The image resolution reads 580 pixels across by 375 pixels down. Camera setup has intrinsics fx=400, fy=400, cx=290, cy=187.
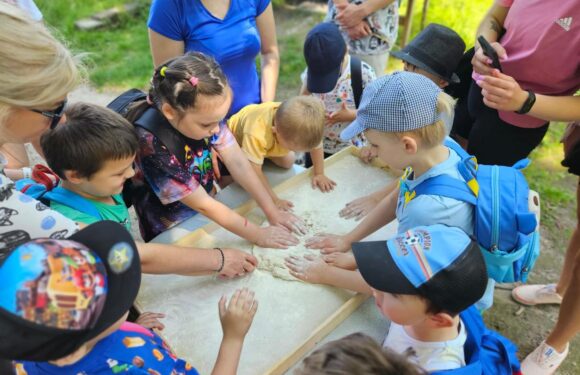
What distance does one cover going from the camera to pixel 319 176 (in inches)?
84.4

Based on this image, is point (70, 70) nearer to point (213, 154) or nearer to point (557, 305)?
point (213, 154)

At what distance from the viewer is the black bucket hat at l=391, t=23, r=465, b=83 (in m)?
2.15

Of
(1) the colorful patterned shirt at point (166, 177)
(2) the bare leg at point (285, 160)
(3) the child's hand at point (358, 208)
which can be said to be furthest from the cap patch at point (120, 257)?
(2) the bare leg at point (285, 160)

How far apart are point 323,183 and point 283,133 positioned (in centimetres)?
34

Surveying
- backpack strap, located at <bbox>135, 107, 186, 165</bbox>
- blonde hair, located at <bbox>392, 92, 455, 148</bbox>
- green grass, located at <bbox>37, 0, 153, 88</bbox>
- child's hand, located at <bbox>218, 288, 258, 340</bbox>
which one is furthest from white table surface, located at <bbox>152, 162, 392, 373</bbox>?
green grass, located at <bbox>37, 0, 153, 88</bbox>

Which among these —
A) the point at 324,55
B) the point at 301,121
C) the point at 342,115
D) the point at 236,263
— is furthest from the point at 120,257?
the point at 342,115

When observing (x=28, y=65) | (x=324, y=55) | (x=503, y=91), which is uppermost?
(x=28, y=65)

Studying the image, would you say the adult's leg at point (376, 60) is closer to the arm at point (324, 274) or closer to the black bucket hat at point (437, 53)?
the black bucket hat at point (437, 53)

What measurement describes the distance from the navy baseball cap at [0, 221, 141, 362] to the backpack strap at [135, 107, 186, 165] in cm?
86

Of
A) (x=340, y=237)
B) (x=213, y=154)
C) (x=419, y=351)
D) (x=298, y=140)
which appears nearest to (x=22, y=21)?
(x=213, y=154)

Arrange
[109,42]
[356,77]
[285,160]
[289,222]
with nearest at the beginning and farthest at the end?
[289,222], [285,160], [356,77], [109,42]

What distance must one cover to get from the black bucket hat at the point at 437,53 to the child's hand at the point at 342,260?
3.76 feet

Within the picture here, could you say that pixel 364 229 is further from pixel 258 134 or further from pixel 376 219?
pixel 258 134

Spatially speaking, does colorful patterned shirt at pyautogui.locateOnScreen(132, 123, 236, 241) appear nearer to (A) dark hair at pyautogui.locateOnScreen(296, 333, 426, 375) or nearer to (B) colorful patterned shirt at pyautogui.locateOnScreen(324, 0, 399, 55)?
(A) dark hair at pyautogui.locateOnScreen(296, 333, 426, 375)
